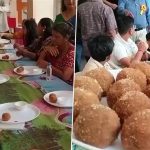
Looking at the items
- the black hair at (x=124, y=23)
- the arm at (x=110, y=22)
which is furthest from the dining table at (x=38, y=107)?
the black hair at (x=124, y=23)

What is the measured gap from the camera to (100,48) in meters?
1.19

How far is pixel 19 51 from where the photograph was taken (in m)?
0.45

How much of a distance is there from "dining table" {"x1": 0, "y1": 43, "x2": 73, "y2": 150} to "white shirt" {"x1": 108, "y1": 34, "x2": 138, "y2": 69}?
0.97m

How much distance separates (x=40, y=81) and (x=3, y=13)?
0.12 meters

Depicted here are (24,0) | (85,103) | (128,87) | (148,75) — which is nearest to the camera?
(24,0)

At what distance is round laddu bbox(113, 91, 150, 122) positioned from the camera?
688mm

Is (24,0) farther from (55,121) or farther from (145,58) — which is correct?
(145,58)

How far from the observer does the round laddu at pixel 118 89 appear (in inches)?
30.7

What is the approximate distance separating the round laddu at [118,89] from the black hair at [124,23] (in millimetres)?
908

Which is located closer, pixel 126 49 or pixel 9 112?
pixel 9 112

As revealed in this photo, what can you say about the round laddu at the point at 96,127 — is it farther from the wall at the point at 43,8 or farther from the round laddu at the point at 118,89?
the wall at the point at 43,8

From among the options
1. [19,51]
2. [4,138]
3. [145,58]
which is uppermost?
[19,51]

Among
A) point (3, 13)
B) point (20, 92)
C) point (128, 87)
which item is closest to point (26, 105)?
point (20, 92)

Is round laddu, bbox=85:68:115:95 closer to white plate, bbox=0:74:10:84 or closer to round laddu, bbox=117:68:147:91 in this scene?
A: round laddu, bbox=117:68:147:91
